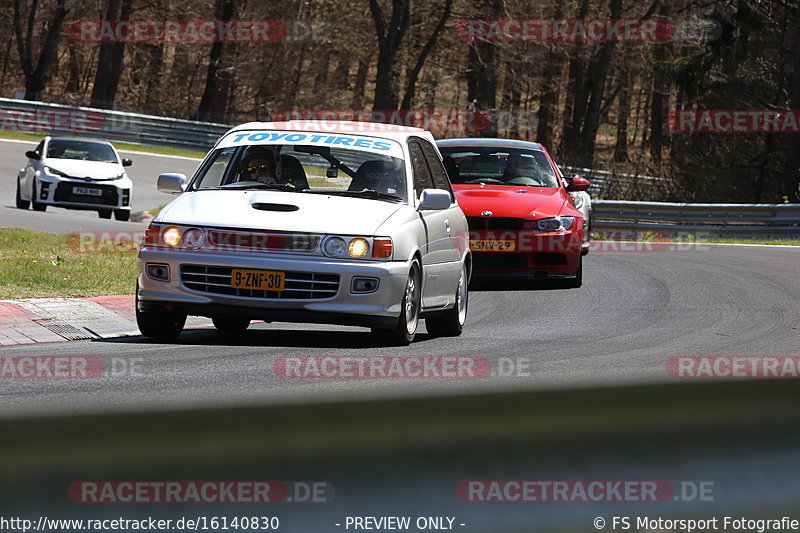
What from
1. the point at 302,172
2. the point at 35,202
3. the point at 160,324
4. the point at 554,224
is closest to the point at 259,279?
the point at 160,324

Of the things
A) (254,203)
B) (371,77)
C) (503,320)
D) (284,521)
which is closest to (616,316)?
(503,320)

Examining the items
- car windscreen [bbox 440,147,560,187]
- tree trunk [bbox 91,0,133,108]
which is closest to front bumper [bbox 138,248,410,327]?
car windscreen [bbox 440,147,560,187]

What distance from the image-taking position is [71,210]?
2739cm

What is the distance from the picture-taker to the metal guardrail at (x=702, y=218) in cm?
2600

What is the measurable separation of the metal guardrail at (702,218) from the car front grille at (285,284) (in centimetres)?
1886

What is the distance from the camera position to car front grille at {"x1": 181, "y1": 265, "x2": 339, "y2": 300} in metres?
8.57

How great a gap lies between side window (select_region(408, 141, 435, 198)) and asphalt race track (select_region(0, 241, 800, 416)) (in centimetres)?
123

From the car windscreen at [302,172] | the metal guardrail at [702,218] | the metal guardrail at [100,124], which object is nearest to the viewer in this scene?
the car windscreen at [302,172]

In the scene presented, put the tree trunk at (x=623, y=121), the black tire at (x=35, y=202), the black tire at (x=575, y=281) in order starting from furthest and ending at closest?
the tree trunk at (x=623, y=121) → the black tire at (x=35, y=202) → the black tire at (x=575, y=281)

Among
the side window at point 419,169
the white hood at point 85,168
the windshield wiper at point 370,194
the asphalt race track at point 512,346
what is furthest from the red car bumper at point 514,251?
the white hood at point 85,168

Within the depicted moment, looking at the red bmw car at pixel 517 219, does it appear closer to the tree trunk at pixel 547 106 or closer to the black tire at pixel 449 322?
the black tire at pixel 449 322

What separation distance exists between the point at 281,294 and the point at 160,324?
46.2 inches

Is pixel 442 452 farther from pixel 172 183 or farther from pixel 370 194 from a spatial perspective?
pixel 172 183

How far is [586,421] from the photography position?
404 cm
